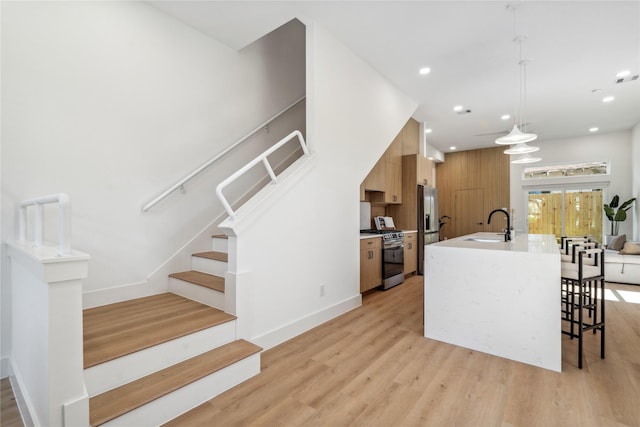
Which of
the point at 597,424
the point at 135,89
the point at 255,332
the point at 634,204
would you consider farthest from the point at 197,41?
the point at 634,204

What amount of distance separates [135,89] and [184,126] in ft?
1.71

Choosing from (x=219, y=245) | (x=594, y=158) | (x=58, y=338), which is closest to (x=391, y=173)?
(x=219, y=245)

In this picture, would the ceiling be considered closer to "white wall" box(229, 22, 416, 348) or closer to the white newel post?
"white wall" box(229, 22, 416, 348)

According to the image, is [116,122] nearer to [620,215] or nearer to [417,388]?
[417,388]

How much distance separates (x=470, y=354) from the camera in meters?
2.55

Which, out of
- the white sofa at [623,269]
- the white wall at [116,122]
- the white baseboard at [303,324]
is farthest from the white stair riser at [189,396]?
the white sofa at [623,269]

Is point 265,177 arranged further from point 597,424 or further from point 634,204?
point 634,204

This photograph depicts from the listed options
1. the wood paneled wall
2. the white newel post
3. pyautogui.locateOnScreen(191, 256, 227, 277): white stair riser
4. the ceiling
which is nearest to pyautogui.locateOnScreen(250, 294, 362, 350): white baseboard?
pyautogui.locateOnScreen(191, 256, 227, 277): white stair riser

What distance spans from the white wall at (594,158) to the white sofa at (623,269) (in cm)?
204

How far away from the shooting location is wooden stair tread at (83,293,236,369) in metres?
1.80

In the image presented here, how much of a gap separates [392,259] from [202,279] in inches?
116

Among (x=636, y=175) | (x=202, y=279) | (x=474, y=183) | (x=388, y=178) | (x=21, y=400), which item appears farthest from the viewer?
(x=474, y=183)

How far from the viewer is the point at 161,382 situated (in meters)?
1.77

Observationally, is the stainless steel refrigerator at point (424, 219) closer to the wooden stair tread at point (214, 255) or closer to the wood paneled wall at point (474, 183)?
the wood paneled wall at point (474, 183)
